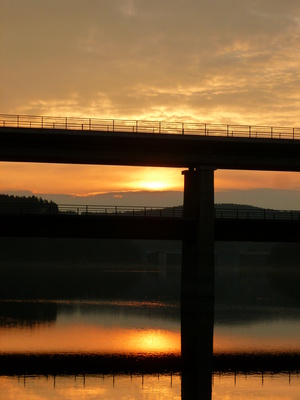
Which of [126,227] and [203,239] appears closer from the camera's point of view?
[203,239]

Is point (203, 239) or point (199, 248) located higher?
point (203, 239)

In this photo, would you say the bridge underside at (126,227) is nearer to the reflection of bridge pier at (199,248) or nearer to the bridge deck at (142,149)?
the reflection of bridge pier at (199,248)

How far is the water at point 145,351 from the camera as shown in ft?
113

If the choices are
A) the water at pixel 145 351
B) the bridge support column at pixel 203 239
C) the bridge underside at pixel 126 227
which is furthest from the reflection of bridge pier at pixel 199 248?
the water at pixel 145 351

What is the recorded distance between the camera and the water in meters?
34.5

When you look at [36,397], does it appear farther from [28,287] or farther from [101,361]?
[28,287]

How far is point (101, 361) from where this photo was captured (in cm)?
4191

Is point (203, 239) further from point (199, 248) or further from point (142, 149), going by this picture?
point (142, 149)

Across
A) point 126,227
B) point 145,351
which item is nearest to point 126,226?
point 126,227

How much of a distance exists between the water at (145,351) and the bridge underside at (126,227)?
9.98m

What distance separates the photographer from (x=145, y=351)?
1802 inches

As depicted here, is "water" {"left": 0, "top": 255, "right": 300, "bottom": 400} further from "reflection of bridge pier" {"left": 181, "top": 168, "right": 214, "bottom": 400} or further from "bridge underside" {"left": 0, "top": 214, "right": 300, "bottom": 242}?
"bridge underside" {"left": 0, "top": 214, "right": 300, "bottom": 242}

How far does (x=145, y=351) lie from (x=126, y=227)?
4532 cm

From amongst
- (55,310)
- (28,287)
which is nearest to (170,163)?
(55,310)
